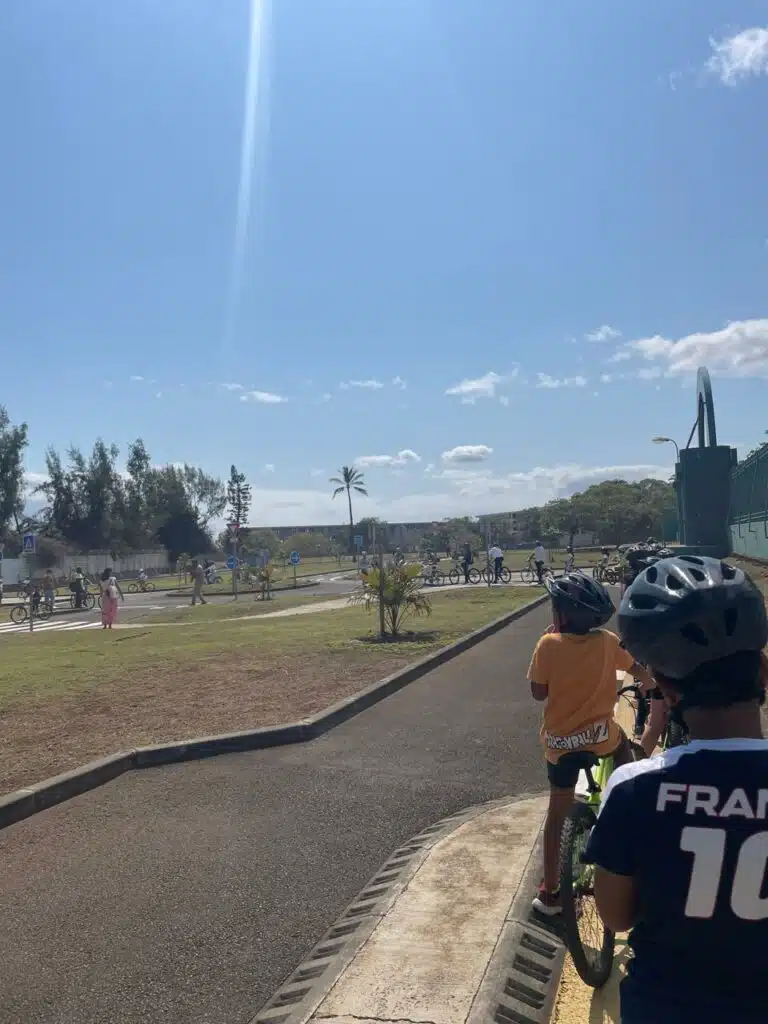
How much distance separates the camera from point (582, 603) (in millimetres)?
3814

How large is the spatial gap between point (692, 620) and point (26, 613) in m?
30.8

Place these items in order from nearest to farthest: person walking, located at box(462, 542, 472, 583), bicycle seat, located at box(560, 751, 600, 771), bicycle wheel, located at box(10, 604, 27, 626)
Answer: bicycle seat, located at box(560, 751, 600, 771)
bicycle wheel, located at box(10, 604, 27, 626)
person walking, located at box(462, 542, 472, 583)

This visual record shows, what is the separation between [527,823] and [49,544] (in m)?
59.9

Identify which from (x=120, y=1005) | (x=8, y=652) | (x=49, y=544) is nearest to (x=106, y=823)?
(x=120, y=1005)

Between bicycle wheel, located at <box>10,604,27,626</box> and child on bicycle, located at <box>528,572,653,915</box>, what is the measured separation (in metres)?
26.2

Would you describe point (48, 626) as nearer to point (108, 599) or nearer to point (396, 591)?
point (108, 599)

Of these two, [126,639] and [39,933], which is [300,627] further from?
[39,933]

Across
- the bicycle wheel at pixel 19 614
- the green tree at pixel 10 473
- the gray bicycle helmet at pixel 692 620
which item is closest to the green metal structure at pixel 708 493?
the bicycle wheel at pixel 19 614

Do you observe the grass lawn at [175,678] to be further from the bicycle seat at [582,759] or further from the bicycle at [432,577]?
A: the bicycle at [432,577]

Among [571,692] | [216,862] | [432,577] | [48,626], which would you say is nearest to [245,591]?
[432,577]

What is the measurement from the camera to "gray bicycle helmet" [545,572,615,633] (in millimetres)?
3814

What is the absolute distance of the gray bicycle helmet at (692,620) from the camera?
5.91 ft

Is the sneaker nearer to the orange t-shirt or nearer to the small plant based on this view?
the orange t-shirt

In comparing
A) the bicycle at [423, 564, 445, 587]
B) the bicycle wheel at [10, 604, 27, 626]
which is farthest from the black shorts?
the bicycle at [423, 564, 445, 587]
